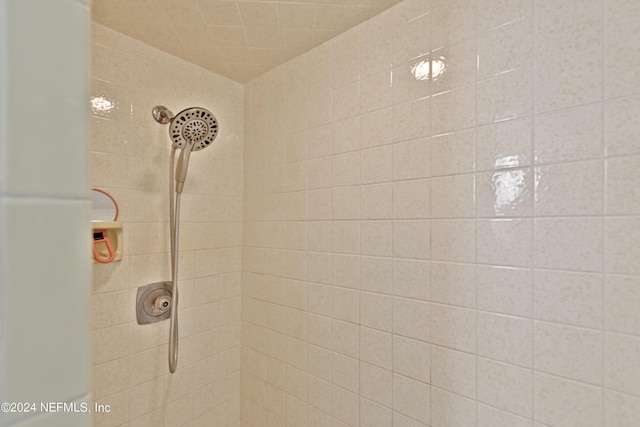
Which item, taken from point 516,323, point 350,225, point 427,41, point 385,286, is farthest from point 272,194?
point 516,323

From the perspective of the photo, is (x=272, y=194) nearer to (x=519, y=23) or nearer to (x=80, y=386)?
(x=519, y=23)

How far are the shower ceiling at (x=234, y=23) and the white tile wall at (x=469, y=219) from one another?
0.07 meters

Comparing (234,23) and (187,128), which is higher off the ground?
(234,23)

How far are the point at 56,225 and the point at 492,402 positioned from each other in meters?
0.95

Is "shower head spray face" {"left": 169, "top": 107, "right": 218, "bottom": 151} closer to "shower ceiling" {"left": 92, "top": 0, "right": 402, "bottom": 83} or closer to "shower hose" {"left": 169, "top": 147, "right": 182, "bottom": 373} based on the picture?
"shower hose" {"left": 169, "top": 147, "right": 182, "bottom": 373}

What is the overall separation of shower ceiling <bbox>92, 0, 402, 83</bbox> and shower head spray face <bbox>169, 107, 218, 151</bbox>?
296mm

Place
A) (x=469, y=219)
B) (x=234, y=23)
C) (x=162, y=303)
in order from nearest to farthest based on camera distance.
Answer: (x=469, y=219) < (x=234, y=23) < (x=162, y=303)

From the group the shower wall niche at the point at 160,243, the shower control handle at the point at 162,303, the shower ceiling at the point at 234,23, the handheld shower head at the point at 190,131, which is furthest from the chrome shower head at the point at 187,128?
the shower control handle at the point at 162,303

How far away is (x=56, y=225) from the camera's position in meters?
0.24

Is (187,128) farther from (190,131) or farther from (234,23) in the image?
(234,23)

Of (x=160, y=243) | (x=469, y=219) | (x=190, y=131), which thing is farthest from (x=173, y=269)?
(x=469, y=219)

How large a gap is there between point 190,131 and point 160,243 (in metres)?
0.46

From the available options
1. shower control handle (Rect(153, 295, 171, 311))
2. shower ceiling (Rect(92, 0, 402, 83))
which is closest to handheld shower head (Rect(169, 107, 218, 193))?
shower ceiling (Rect(92, 0, 402, 83))

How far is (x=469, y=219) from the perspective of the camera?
83cm
